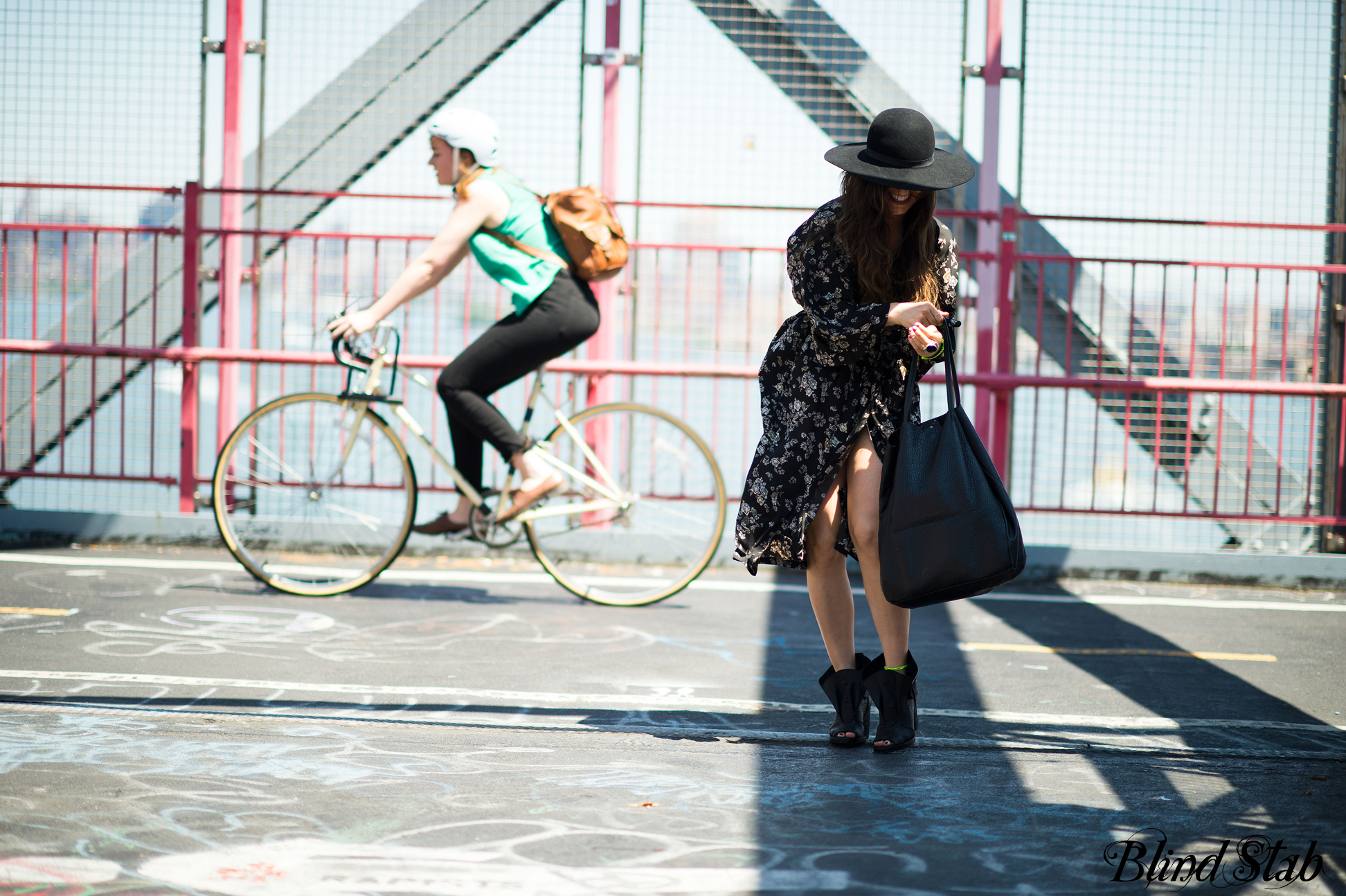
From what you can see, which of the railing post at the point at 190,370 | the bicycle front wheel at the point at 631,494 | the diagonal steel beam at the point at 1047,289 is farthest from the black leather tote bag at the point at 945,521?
the railing post at the point at 190,370

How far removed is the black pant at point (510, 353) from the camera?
4934 millimetres

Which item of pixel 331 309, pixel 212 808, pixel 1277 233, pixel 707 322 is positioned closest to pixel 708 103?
pixel 707 322

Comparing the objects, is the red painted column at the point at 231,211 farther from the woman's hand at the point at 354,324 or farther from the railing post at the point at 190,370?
the woman's hand at the point at 354,324

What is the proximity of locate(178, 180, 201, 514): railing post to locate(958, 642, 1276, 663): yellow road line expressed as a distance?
4.34 m

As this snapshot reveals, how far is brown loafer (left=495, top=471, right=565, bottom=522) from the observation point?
511 cm

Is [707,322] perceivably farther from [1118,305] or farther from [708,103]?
[1118,305]

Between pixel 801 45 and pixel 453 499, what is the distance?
3.67 m

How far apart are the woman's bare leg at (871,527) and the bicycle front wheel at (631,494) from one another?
2034 millimetres

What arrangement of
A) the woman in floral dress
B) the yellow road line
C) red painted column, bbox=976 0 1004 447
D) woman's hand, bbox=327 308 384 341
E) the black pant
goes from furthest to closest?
red painted column, bbox=976 0 1004 447, the black pant, woman's hand, bbox=327 308 384 341, the yellow road line, the woman in floral dress

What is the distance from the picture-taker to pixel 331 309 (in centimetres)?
709

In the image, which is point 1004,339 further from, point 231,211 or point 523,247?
point 231,211

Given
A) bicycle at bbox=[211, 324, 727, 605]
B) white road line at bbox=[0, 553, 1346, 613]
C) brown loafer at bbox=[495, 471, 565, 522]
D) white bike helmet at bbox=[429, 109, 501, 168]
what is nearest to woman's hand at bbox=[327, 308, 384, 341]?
bicycle at bbox=[211, 324, 727, 605]

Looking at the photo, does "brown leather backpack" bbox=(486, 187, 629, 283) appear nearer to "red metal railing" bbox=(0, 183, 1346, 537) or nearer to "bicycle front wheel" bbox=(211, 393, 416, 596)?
"bicycle front wheel" bbox=(211, 393, 416, 596)

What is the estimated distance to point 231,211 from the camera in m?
7.26
